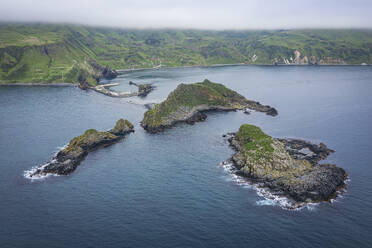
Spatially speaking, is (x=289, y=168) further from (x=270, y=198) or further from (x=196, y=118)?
(x=196, y=118)

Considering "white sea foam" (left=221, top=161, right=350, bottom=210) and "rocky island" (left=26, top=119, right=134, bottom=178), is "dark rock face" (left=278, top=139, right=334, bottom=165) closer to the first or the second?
"white sea foam" (left=221, top=161, right=350, bottom=210)

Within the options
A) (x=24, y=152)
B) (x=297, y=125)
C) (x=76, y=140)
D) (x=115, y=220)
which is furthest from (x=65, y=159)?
(x=297, y=125)

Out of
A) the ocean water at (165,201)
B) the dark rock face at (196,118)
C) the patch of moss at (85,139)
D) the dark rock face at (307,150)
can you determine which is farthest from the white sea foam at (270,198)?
the dark rock face at (196,118)

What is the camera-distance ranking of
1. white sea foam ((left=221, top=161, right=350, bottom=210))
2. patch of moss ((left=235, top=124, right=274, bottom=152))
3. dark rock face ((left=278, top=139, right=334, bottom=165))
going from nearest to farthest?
white sea foam ((left=221, top=161, right=350, bottom=210)) < patch of moss ((left=235, top=124, right=274, bottom=152)) < dark rock face ((left=278, top=139, right=334, bottom=165))

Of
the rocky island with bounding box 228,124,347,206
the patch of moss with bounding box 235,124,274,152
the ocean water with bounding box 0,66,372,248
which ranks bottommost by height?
the ocean water with bounding box 0,66,372,248

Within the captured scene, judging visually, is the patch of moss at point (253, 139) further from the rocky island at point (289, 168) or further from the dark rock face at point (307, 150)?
the dark rock face at point (307, 150)

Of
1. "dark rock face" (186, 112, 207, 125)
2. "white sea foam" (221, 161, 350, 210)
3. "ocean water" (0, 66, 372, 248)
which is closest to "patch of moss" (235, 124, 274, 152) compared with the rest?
"ocean water" (0, 66, 372, 248)

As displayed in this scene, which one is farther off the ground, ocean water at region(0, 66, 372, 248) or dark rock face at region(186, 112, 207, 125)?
dark rock face at region(186, 112, 207, 125)
